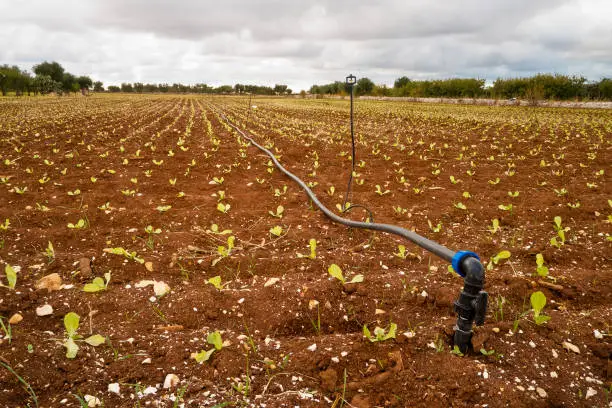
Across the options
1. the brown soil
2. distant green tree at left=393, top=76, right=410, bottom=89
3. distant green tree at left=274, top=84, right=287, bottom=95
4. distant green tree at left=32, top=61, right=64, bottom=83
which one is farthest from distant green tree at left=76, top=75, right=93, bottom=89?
the brown soil

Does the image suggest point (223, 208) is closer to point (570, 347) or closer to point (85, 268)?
point (85, 268)

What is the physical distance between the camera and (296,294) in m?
2.42

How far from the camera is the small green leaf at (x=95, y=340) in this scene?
1.88 m

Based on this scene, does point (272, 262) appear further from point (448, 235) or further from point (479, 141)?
point (479, 141)

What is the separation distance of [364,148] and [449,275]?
239 inches

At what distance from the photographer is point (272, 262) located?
2.94m

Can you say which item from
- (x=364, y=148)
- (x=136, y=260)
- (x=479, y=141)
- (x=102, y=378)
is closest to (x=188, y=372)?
(x=102, y=378)

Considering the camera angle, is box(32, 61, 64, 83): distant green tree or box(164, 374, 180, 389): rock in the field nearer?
box(164, 374, 180, 389): rock in the field

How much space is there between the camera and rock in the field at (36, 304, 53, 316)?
2211mm

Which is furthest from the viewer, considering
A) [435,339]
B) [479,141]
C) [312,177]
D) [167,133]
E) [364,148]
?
[167,133]

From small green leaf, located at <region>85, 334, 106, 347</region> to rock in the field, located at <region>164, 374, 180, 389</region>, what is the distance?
1.65ft

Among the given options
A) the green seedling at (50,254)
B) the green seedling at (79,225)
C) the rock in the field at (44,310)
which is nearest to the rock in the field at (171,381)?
the rock in the field at (44,310)

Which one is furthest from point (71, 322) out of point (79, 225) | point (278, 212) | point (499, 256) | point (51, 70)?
point (51, 70)

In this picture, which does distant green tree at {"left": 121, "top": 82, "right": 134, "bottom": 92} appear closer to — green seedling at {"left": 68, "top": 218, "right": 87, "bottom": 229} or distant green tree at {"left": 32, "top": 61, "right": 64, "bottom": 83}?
distant green tree at {"left": 32, "top": 61, "right": 64, "bottom": 83}
